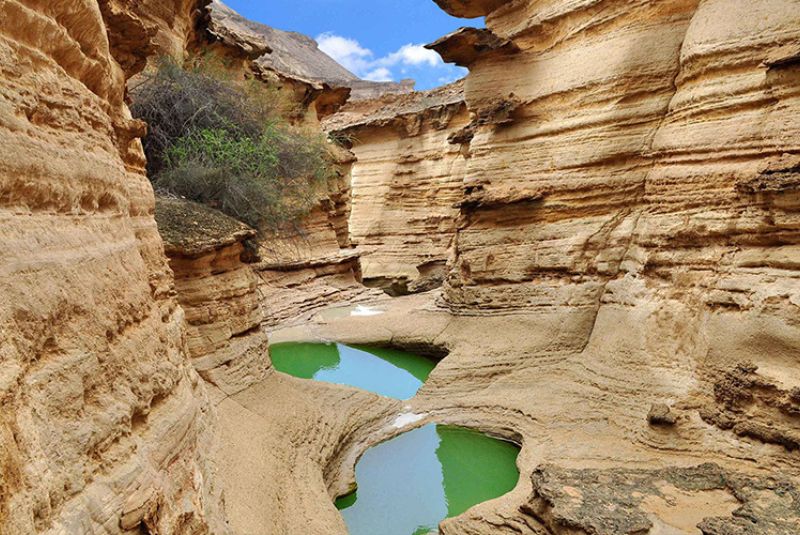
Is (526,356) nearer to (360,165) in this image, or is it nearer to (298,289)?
(298,289)

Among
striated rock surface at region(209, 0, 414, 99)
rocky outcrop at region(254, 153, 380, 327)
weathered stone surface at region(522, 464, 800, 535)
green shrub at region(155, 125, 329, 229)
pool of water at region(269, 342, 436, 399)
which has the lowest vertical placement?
pool of water at region(269, 342, 436, 399)

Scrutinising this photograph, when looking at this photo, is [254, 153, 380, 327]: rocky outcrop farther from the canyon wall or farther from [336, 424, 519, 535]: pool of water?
[336, 424, 519, 535]: pool of water

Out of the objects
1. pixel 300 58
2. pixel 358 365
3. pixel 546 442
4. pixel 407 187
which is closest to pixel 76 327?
pixel 546 442

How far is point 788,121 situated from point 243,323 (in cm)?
666

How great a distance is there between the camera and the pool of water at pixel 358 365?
9367 mm

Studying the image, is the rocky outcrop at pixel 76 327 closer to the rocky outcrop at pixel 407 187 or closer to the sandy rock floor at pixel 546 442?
the sandy rock floor at pixel 546 442

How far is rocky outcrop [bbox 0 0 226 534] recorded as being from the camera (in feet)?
5.94

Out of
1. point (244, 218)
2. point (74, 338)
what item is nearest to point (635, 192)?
point (244, 218)

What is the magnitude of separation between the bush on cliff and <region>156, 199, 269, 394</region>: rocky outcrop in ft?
5.08

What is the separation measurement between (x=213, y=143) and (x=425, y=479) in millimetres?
6383

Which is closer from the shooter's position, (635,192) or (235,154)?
(635,192)

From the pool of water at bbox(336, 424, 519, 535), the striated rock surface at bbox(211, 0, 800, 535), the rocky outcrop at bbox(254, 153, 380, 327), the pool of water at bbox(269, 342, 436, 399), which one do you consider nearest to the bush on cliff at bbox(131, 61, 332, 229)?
the rocky outcrop at bbox(254, 153, 380, 327)

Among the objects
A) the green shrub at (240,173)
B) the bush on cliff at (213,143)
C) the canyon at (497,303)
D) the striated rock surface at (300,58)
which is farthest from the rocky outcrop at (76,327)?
the striated rock surface at (300,58)

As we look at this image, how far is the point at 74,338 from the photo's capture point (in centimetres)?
223
